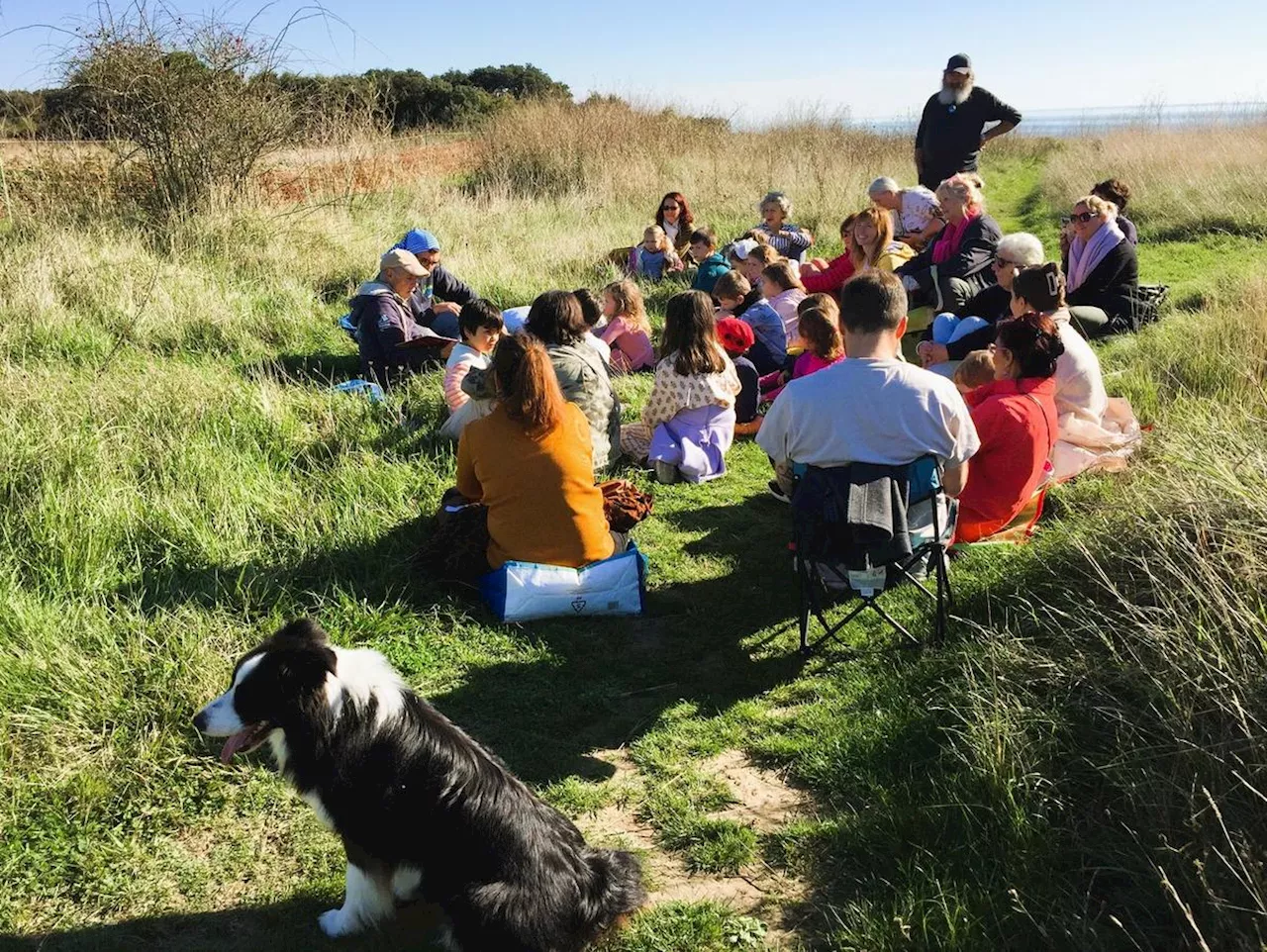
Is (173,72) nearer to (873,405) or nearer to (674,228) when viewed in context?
(674,228)

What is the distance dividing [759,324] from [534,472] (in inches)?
135

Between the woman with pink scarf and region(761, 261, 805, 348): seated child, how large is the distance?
92cm

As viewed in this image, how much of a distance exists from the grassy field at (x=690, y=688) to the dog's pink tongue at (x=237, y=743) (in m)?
0.58

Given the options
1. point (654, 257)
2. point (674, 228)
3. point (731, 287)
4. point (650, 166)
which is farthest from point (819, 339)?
point (650, 166)

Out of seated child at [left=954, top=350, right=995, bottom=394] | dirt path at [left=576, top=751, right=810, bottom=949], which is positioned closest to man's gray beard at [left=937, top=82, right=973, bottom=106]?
seated child at [left=954, top=350, right=995, bottom=394]

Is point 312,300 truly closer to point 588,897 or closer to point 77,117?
point 77,117

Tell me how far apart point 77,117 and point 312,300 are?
403cm

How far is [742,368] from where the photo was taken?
6828 mm

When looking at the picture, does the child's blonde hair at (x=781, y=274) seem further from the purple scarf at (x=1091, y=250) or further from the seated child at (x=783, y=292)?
the purple scarf at (x=1091, y=250)

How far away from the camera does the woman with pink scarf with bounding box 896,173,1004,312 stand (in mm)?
7145

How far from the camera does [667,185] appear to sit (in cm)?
1527

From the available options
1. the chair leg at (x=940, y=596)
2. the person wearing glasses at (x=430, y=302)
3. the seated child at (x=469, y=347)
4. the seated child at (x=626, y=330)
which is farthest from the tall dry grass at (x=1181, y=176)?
the chair leg at (x=940, y=596)

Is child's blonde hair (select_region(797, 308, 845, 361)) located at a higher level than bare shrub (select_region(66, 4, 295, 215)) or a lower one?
lower

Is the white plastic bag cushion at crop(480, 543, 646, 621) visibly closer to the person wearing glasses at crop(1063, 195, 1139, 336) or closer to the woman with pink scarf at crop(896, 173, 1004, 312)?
the woman with pink scarf at crop(896, 173, 1004, 312)
